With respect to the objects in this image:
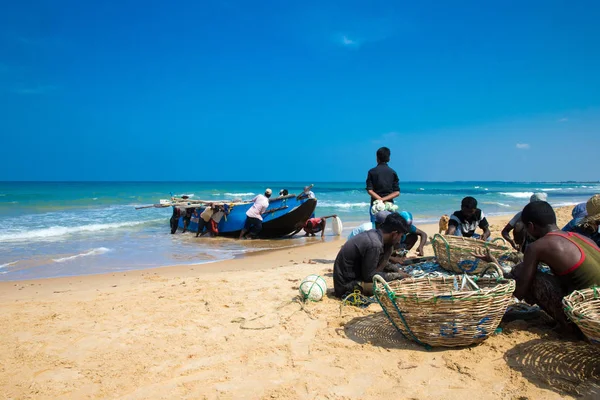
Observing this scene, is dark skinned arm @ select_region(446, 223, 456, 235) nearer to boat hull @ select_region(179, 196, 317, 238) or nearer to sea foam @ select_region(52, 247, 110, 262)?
boat hull @ select_region(179, 196, 317, 238)

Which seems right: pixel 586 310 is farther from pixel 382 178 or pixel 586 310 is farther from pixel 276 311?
pixel 382 178

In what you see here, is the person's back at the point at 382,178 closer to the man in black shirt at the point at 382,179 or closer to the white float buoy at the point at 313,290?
the man in black shirt at the point at 382,179

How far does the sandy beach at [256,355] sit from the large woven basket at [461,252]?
1217 millimetres

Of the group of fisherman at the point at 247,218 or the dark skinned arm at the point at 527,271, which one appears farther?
the group of fisherman at the point at 247,218

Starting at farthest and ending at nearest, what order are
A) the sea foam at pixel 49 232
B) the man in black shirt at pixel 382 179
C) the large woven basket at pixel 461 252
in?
1. the sea foam at pixel 49 232
2. the man in black shirt at pixel 382 179
3. the large woven basket at pixel 461 252

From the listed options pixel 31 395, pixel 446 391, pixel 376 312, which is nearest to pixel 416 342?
pixel 446 391

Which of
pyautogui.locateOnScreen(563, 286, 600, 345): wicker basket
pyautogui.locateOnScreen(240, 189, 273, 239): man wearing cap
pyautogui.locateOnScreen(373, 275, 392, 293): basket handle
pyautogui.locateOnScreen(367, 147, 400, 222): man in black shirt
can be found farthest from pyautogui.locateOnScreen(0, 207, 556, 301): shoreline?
pyautogui.locateOnScreen(563, 286, 600, 345): wicker basket

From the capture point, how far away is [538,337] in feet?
10.6

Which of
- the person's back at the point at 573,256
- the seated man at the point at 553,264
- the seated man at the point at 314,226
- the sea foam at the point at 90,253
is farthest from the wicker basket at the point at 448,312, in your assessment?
the seated man at the point at 314,226

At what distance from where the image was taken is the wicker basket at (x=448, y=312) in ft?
9.44

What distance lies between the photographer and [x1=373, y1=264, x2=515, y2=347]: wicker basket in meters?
2.88

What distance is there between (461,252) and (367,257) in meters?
1.29

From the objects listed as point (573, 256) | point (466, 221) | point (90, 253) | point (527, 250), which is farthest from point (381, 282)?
point (90, 253)

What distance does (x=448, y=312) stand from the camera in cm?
290
